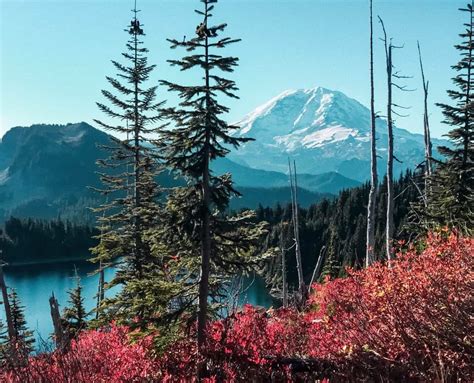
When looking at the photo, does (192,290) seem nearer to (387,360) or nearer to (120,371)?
(120,371)

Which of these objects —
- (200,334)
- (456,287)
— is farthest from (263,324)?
(456,287)

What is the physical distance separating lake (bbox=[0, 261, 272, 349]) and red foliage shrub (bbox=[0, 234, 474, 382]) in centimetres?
3590

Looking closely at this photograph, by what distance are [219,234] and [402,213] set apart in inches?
2925

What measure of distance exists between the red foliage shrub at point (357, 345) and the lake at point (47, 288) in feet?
118

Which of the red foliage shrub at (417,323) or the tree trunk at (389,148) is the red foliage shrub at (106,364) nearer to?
the red foliage shrub at (417,323)

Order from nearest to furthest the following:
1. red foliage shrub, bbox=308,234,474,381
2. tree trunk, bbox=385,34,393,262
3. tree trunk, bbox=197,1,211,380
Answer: red foliage shrub, bbox=308,234,474,381 < tree trunk, bbox=197,1,211,380 < tree trunk, bbox=385,34,393,262

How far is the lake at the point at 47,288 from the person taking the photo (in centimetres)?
5828

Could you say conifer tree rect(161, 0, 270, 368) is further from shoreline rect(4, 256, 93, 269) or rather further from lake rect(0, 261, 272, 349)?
shoreline rect(4, 256, 93, 269)

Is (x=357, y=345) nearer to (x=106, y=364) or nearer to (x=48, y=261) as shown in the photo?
(x=106, y=364)

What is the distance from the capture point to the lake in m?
58.3

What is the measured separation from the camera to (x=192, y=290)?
9680 millimetres

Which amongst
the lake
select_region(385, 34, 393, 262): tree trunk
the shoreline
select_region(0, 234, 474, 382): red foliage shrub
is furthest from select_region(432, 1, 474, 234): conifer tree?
the shoreline

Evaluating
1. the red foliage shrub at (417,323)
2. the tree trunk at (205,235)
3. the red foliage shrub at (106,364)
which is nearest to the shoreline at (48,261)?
the red foliage shrub at (106,364)

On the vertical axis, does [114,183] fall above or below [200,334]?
above
